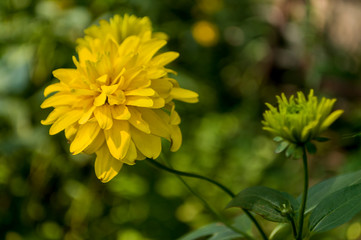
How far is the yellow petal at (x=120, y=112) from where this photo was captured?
729 millimetres

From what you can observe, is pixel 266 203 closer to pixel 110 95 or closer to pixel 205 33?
pixel 110 95

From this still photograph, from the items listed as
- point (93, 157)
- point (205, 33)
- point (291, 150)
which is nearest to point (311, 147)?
point (291, 150)

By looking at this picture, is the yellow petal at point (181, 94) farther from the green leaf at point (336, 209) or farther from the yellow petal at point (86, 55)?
the green leaf at point (336, 209)

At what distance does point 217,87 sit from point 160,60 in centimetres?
149

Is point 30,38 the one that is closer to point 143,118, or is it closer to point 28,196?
point 28,196

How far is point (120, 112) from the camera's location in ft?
2.47

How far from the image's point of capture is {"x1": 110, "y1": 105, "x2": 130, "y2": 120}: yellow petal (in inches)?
28.7

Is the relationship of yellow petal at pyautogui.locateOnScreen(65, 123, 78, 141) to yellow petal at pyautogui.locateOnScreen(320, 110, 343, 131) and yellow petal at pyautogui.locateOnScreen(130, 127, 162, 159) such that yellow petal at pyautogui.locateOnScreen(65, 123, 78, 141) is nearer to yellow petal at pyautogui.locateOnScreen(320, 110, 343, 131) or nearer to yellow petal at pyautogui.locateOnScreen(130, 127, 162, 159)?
yellow petal at pyautogui.locateOnScreen(130, 127, 162, 159)

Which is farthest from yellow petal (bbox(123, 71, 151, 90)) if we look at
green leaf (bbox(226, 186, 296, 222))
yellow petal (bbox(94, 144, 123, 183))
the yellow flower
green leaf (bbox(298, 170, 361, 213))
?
green leaf (bbox(298, 170, 361, 213))

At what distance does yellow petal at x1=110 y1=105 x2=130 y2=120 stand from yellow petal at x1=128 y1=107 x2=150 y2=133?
0.01 m

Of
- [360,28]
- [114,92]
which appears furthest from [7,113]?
[360,28]

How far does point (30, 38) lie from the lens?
1783 mm

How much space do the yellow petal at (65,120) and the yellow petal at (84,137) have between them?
0.02 m

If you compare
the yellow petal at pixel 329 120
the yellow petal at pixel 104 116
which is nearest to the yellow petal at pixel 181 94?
the yellow petal at pixel 104 116
